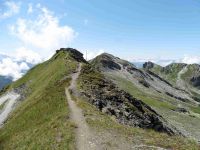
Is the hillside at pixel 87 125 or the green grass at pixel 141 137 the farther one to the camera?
the green grass at pixel 141 137

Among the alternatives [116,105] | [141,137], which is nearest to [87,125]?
[141,137]

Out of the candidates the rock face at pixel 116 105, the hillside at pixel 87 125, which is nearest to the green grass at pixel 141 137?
the hillside at pixel 87 125

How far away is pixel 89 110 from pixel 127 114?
12.9 m

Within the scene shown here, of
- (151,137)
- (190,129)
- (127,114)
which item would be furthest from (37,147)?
(190,129)

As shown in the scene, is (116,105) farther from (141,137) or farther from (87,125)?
(141,137)

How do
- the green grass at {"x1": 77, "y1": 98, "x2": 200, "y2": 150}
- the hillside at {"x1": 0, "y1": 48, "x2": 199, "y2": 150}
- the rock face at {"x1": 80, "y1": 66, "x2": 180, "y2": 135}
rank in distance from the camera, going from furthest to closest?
the rock face at {"x1": 80, "y1": 66, "x2": 180, "y2": 135} → the green grass at {"x1": 77, "y1": 98, "x2": 200, "y2": 150} → the hillside at {"x1": 0, "y1": 48, "x2": 199, "y2": 150}

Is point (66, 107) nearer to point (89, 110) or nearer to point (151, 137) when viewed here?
point (89, 110)

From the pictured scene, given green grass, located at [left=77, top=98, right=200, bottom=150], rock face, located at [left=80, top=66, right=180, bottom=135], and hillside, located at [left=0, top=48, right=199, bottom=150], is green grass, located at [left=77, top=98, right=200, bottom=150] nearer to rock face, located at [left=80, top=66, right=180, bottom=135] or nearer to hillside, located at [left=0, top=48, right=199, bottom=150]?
hillside, located at [left=0, top=48, right=199, bottom=150]

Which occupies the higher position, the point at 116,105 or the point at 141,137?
the point at 116,105

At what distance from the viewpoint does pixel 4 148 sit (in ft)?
156

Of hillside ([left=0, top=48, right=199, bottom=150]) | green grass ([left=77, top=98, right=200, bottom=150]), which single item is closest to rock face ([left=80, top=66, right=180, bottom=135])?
hillside ([left=0, top=48, right=199, bottom=150])

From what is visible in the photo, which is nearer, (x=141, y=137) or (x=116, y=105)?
(x=141, y=137)

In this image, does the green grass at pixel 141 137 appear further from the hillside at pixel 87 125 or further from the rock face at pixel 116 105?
the rock face at pixel 116 105

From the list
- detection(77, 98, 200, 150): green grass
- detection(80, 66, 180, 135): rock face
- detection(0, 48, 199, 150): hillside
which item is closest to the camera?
detection(0, 48, 199, 150): hillside
